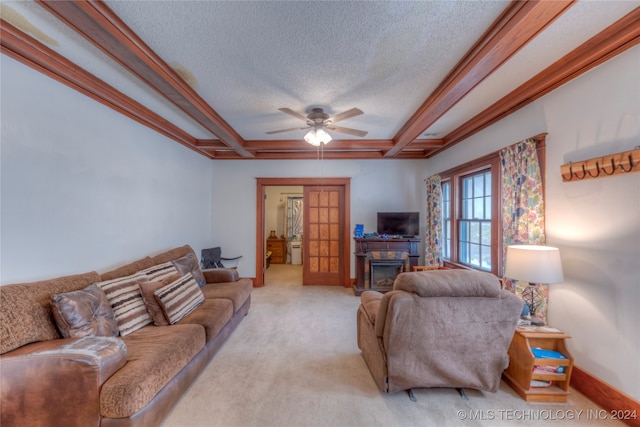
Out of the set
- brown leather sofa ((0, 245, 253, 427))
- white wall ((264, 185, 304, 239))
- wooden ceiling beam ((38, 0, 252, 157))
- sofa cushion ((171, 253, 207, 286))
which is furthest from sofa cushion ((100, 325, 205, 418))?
white wall ((264, 185, 304, 239))

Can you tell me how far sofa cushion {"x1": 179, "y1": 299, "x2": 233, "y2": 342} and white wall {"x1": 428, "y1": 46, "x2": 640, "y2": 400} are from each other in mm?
3137

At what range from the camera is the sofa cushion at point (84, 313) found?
66.6 inches

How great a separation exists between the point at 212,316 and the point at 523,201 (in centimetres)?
329

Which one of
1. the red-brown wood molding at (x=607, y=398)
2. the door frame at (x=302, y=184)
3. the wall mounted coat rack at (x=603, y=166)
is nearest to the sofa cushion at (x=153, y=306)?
the door frame at (x=302, y=184)

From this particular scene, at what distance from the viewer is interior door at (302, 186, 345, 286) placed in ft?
16.7

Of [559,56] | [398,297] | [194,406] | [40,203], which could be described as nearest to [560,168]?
[559,56]

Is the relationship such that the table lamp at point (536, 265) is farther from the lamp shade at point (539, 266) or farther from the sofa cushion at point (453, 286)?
the sofa cushion at point (453, 286)

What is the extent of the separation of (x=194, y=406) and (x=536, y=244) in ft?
10.7

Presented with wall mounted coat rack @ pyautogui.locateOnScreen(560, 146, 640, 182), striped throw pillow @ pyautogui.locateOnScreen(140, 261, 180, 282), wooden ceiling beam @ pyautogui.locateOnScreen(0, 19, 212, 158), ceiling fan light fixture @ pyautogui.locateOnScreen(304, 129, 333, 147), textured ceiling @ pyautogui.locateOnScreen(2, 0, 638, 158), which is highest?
textured ceiling @ pyautogui.locateOnScreen(2, 0, 638, 158)

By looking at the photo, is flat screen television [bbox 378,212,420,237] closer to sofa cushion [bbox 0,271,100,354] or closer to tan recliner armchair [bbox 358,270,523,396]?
tan recliner armchair [bbox 358,270,523,396]

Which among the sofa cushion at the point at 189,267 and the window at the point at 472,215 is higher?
the window at the point at 472,215

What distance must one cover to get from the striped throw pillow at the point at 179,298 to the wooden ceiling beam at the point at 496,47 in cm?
324

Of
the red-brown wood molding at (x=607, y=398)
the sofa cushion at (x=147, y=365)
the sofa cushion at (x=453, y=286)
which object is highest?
the sofa cushion at (x=453, y=286)

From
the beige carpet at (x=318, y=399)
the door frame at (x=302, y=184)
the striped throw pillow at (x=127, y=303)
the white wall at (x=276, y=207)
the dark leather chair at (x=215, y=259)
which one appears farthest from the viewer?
the white wall at (x=276, y=207)
